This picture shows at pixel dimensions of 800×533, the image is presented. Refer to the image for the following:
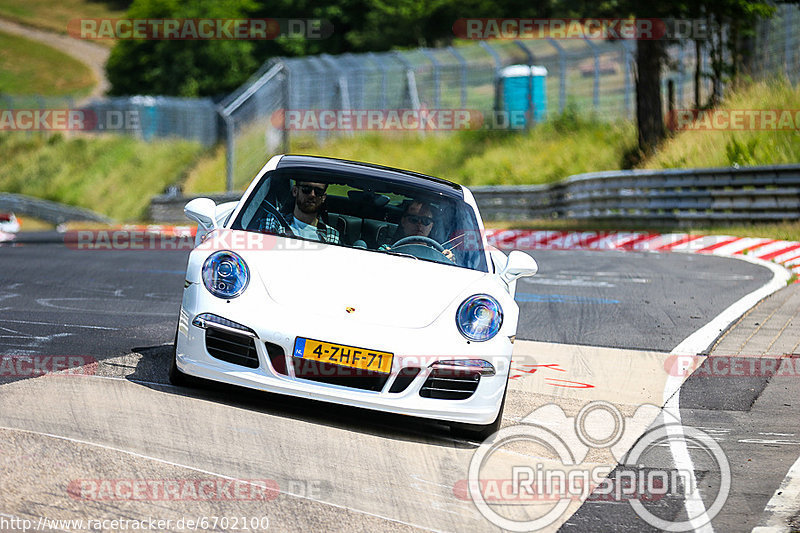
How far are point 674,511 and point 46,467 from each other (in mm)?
2559

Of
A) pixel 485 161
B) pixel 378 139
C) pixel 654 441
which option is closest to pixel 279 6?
pixel 378 139

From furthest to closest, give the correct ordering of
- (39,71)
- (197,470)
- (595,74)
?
1. (39,71)
2. (595,74)
3. (197,470)

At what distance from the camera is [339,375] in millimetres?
5516

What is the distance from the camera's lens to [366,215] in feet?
22.1

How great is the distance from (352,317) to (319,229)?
108 cm

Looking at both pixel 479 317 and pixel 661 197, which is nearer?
pixel 479 317

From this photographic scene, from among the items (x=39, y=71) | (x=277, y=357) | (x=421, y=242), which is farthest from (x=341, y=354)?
(x=39, y=71)

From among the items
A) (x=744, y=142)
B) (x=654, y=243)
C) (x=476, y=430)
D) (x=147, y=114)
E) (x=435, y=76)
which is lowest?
(x=147, y=114)

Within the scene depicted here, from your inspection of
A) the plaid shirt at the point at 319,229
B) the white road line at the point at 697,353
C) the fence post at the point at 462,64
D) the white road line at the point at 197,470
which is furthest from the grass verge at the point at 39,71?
the white road line at the point at 197,470

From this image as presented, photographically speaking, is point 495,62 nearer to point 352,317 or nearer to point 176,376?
point 176,376

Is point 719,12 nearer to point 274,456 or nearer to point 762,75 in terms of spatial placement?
point 762,75

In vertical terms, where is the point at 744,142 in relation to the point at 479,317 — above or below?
below

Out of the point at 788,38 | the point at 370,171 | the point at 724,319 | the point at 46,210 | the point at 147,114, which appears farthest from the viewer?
the point at 147,114

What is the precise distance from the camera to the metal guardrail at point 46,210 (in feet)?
151
